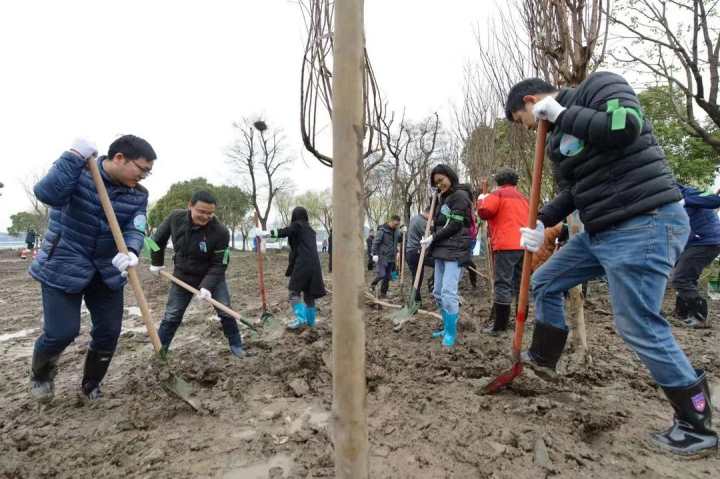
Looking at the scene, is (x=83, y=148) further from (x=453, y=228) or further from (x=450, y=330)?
(x=450, y=330)

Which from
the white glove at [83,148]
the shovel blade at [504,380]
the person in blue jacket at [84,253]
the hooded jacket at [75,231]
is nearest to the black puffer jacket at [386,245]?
the shovel blade at [504,380]

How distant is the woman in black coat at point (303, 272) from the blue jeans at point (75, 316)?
2543 mm

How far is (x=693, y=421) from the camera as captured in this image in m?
1.89

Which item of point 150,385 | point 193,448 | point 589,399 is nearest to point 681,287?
point 589,399

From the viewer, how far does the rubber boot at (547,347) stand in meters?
2.49

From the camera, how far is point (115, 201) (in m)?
2.81

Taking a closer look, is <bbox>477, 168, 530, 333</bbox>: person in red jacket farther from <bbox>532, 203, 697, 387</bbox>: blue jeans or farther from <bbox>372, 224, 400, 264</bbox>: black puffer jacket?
<bbox>372, 224, 400, 264</bbox>: black puffer jacket

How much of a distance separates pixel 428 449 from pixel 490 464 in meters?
0.29

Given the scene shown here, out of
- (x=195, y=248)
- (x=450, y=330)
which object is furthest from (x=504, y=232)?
(x=195, y=248)

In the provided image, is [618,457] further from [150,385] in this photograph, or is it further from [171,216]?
[171,216]

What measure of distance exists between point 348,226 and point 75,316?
2.44 m

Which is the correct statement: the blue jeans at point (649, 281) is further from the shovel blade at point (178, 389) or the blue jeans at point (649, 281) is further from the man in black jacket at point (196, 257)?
the man in black jacket at point (196, 257)

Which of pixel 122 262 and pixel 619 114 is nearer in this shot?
pixel 619 114

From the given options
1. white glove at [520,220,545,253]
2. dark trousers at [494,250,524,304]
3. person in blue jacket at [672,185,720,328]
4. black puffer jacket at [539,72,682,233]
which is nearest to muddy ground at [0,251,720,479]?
dark trousers at [494,250,524,304]
